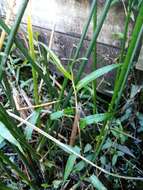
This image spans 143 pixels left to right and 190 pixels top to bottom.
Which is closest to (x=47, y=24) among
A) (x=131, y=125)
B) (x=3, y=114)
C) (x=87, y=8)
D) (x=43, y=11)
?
(x=43, y=11)

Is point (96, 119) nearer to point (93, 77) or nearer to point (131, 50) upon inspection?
point (93, 77)

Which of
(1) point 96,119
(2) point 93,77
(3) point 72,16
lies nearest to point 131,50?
(2) point 93,77

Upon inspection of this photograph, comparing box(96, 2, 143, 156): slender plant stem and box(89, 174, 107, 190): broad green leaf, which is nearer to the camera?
box(96, 2, 143, 156): slender plant stem

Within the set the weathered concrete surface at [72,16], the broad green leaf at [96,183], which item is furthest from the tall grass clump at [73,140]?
the weathered concrete surface at [72,16]

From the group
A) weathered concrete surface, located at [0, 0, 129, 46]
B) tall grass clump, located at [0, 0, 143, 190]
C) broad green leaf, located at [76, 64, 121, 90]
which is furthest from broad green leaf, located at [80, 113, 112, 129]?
weathered concrete surface, located at [0, 0, 129, 46]

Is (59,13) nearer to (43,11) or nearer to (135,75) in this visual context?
(43,11)

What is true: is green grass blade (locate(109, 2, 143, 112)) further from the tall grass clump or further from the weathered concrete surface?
the weathered concrete surface

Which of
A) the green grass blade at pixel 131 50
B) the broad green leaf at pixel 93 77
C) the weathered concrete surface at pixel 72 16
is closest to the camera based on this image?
the green grass blade at pixel 131 50

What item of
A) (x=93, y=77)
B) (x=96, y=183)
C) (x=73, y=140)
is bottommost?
(x=96, y=183)

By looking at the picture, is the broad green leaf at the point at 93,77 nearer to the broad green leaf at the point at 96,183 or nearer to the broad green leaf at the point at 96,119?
the broad green leaf at the point at 96,119
